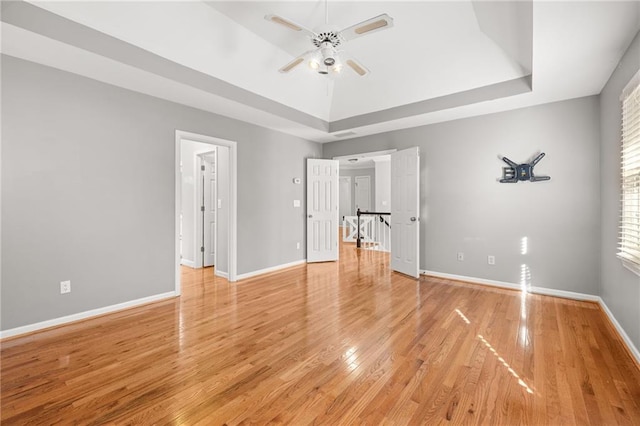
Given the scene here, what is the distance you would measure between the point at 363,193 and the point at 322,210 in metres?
6.54

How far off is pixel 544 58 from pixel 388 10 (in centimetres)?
168

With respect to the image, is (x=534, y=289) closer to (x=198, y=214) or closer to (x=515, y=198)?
(x=515, y=198)

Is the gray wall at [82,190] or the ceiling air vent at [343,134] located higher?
the ceiling air vent at [343,134]

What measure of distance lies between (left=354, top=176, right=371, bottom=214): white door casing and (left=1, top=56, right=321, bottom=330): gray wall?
8529 mm

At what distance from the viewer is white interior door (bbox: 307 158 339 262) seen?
5895 mm

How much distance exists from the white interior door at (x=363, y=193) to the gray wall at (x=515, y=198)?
22.8 feet

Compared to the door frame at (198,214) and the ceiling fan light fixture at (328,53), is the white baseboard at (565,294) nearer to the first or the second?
the ceiling fan light fixture at (328,53)

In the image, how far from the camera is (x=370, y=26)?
7.55 ft

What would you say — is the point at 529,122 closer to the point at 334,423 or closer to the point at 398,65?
the point at 398,65

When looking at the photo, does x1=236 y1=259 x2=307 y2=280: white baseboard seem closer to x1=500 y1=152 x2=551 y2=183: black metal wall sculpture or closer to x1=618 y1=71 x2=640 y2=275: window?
x1=500 y1=152 x2=551 y2=183: black metal wall sculpture

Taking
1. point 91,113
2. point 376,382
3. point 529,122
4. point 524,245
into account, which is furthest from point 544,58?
point 91,113

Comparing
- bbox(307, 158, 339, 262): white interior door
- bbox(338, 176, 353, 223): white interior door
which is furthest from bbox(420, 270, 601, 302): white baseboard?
bbox(338, 176, 353, 223): white interior door

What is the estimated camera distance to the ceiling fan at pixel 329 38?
89.0 inches

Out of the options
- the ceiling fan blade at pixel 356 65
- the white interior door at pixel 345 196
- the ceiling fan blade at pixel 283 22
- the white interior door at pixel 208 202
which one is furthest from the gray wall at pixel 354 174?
the ceiling fan blade at pixel 283 22
